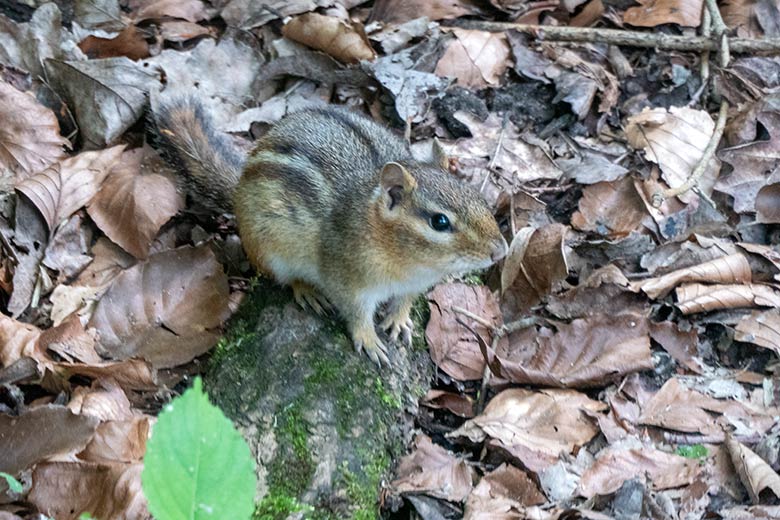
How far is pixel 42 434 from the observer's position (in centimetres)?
307

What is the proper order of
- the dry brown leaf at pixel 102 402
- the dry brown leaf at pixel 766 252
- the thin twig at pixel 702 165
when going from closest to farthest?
the dry brown leaf at pixel 102 402 < the dry brown leaf at pixel 766 252 < the thin twig at pixel 702 165

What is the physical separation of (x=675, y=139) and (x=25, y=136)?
12.8ft

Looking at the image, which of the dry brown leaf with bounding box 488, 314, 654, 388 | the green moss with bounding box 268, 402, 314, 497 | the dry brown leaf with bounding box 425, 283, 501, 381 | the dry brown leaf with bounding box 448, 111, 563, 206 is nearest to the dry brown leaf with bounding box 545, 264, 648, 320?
the dry brown leaf with bounding box 488, 314, 654, 388

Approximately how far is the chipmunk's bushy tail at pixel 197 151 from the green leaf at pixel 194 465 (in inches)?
127

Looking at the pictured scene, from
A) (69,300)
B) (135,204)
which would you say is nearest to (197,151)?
(135,204)

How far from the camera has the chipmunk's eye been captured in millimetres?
3604

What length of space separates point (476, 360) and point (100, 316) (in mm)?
1823

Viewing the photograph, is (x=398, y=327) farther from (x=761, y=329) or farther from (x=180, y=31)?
(x=180, y=31)

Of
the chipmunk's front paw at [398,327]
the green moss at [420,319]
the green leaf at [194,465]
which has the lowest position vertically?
the green moss at [420,319]

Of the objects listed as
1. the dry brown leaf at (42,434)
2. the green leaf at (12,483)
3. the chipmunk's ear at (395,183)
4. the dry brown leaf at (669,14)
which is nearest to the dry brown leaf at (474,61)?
the dry brown leaf at (669,14)

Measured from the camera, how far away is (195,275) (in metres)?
4.20

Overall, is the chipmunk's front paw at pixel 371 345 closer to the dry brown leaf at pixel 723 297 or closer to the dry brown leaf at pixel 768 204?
the dry brown leaf at pixel 723 297

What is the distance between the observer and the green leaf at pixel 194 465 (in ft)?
4.62

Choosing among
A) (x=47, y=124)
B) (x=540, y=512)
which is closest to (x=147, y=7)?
(x=47, y=124)
